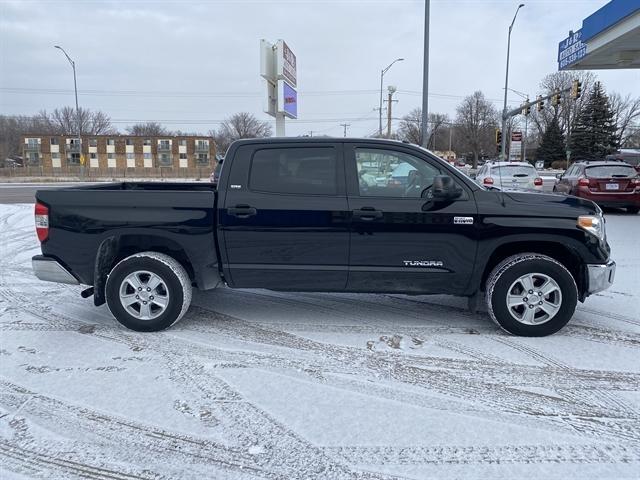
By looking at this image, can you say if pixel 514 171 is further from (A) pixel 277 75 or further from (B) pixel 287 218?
(B) pixel 287 218

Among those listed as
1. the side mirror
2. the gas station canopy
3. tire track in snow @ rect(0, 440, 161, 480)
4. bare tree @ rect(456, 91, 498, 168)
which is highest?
bare tree @ rect(456, 91, 498, 168)

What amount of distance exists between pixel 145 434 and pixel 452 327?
3025 mm

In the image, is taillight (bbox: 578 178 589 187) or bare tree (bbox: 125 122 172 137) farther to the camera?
bare tree (bbox: 125 122 172 137)

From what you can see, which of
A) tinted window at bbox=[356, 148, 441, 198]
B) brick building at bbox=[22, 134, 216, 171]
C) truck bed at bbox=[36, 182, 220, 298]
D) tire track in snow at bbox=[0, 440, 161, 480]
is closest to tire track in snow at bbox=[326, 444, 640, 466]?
tire track in snow at bbox=[0, 440, 161, 480]

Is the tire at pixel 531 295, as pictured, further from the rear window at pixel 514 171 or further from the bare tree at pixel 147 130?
the bare tree at pixel 147 130

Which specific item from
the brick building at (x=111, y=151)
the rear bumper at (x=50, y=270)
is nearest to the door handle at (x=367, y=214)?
the rear bumper at (x=50, y=270)

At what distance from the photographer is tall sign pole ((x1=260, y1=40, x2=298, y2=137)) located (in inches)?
529

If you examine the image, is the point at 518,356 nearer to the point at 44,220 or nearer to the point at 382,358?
the point at 382,358

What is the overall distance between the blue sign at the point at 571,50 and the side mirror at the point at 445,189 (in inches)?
674

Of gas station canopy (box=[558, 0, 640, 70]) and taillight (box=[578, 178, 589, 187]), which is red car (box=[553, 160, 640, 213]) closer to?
taillight (box=[578, 178, 589, 187])

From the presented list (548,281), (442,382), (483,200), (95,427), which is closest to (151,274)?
(95,427)

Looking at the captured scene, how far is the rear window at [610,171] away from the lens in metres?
12.8

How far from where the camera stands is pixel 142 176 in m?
60.8

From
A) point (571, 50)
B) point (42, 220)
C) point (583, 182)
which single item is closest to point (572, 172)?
point (583, 182)
